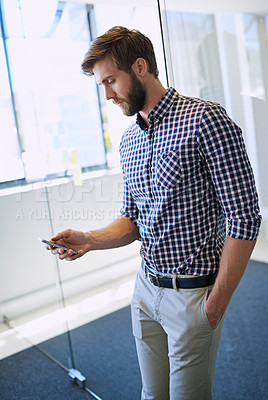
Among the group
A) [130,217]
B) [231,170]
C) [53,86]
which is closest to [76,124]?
[53,86]

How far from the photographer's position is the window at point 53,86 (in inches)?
82.7

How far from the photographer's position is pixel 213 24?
1.45 m

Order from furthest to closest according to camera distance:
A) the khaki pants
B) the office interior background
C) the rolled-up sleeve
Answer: the office interior background → the khaki pants → the rolled-up sleeve

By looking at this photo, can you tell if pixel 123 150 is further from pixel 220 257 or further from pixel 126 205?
pixel 220 257

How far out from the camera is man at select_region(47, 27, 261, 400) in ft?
3.73

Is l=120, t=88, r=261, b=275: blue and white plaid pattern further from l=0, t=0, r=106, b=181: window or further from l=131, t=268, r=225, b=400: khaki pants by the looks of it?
l=0, t=0, r=106, b=181: window

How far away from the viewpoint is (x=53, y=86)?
2.28 m

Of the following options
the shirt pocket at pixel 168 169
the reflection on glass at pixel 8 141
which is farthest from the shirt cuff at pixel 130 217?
the reflection on glass at pixel 8 141

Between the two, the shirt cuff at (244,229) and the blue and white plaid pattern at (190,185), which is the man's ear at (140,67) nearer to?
the blue and white plaid pattern at (190,185)

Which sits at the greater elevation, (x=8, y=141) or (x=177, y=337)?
(x=8, y=141)

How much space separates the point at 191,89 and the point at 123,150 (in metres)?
0.37

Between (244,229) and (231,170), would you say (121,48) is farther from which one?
(244,229)

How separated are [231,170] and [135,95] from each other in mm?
375

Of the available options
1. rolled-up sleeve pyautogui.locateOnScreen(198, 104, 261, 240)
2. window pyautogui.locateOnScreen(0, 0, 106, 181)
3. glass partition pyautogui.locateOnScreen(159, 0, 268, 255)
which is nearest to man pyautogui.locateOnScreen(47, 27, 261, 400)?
rolled-up sleeve pyautogui.locateOnScreen(198, 104, 261, 240)
